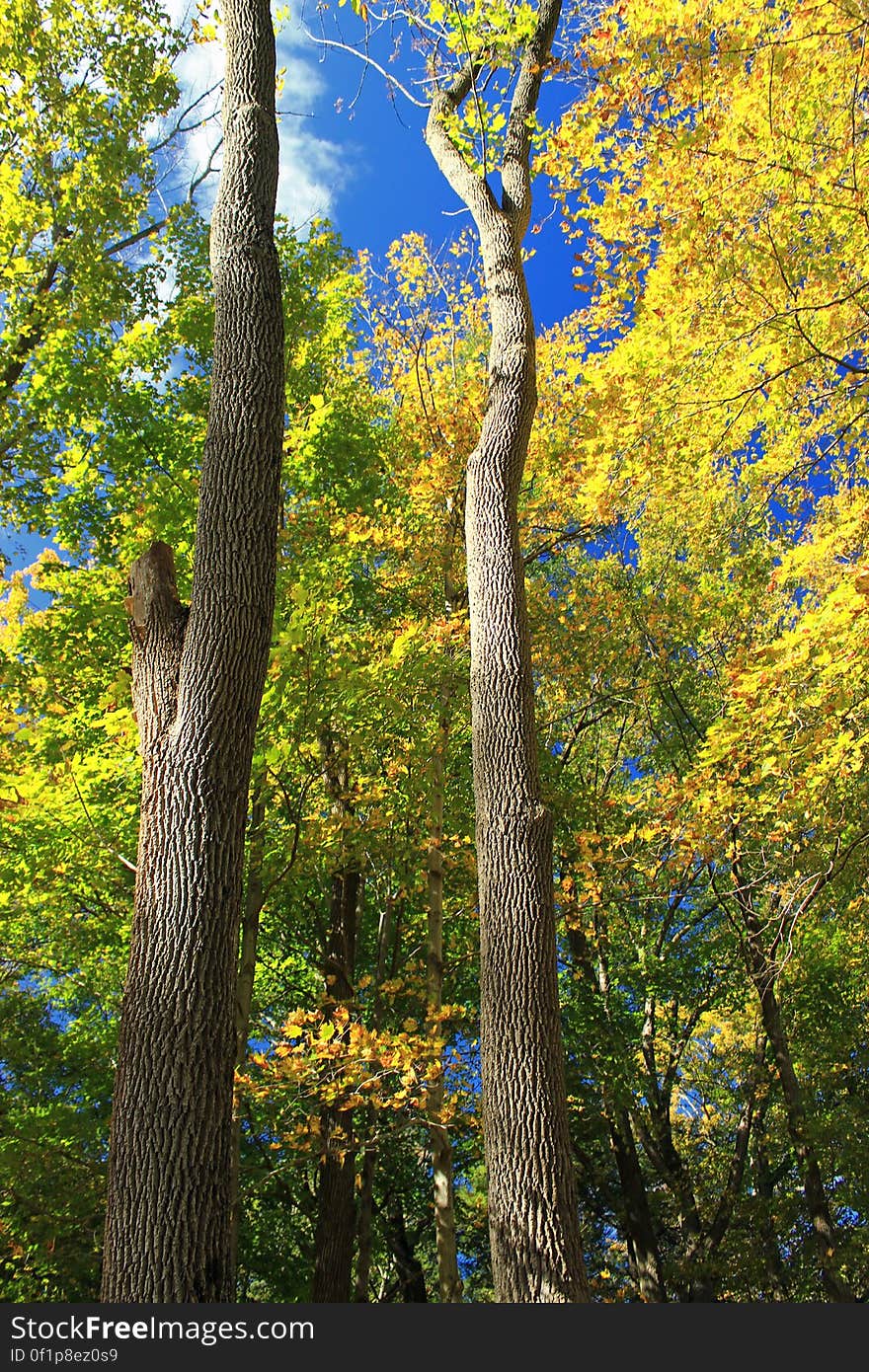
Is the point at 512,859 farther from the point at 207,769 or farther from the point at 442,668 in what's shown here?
the point at 442,668

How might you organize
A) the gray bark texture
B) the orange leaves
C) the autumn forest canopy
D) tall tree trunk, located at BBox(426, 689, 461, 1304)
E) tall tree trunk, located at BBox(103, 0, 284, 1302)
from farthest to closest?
tall tree trunk, located at BBox(426, 689, 461, 1304), the orange leaves, the autumn forest canopy, the gray bark texture, tall tree trunk, located at BBox(103, 0, 284, 1302)

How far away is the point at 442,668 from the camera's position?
6.61 meters

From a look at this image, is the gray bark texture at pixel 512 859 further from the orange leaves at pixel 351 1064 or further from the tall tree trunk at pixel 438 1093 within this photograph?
the tall tree trunk at pixel 438 1093

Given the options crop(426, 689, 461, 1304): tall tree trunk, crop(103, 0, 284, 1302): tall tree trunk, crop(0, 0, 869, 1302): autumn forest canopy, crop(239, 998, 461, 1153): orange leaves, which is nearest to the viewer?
crop(103, 0, 284, 1302): tall tree trunk

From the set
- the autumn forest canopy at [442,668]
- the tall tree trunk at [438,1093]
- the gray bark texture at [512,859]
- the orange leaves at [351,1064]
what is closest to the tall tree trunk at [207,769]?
the autumn forest canopy at [442,668]

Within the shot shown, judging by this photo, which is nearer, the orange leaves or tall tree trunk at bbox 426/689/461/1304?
the orange leaves

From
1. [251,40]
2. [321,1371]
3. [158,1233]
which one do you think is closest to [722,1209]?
[321,1371]

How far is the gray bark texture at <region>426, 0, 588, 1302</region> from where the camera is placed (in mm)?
2863

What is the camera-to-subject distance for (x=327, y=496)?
8016mm

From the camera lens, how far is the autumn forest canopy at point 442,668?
3.25 meters

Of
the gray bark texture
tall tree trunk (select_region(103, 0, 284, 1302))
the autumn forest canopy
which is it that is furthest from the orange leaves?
tall tree trunk (select_region(103, 0, 284, 1302))

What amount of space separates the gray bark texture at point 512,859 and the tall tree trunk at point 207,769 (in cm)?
97

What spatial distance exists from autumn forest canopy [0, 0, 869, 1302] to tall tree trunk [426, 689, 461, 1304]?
0.04m

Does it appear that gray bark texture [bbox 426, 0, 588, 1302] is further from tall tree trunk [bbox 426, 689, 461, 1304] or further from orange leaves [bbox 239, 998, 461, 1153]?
tall tree trunk [bbox 426, 689, 461, 1304]
